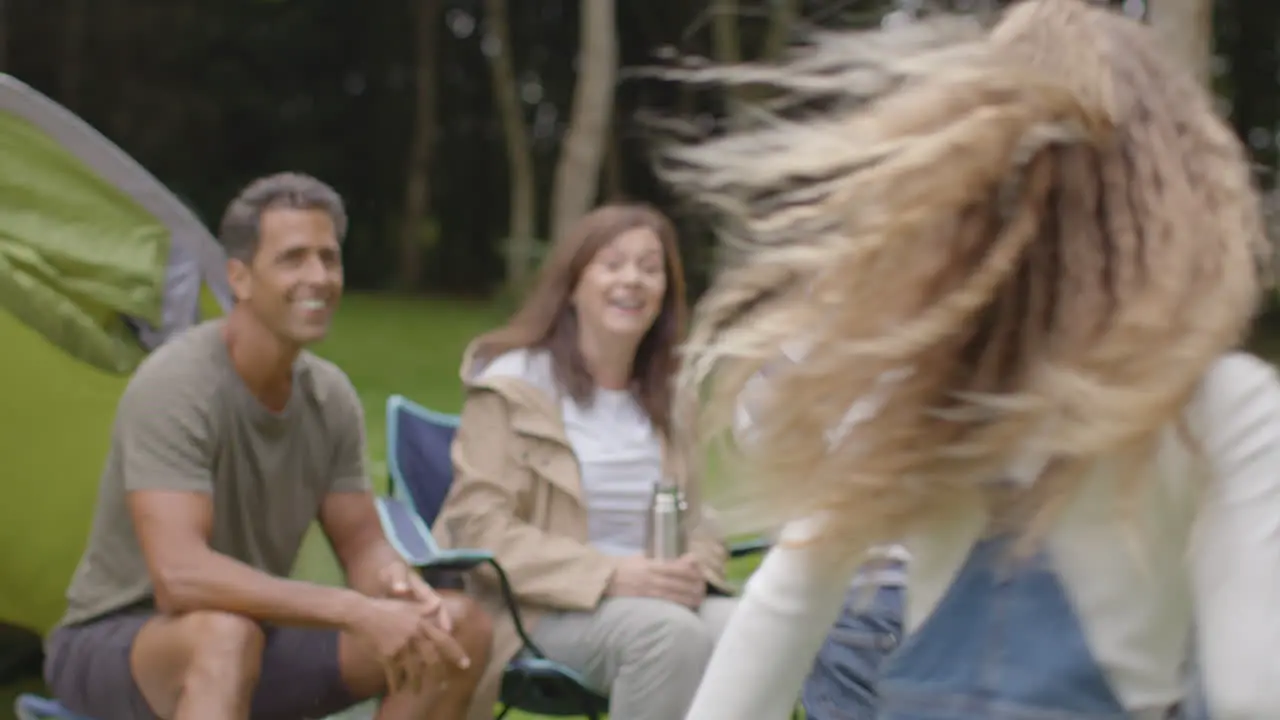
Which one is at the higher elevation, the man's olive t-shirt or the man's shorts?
the man's olive t-shirt

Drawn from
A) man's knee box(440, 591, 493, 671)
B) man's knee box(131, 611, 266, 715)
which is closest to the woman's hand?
man's knee box(440, 591, 493, 671)

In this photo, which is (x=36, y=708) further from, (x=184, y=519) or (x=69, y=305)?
(x=69, y=305)

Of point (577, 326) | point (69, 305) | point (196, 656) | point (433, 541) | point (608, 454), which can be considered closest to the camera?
point (196, 656)

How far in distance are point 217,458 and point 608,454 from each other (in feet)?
2.44

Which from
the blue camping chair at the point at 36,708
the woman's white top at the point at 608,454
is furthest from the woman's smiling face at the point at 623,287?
the blue camping chair at the point at 36,708

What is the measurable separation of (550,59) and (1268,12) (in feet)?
24.5

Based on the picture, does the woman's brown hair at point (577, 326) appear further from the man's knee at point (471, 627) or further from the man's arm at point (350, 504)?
the man's knee at point (471, 627)

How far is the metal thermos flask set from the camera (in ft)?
10.3

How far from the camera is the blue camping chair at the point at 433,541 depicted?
9.80 ft

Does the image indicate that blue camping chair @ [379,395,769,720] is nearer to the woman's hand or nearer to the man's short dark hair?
the woman's hand

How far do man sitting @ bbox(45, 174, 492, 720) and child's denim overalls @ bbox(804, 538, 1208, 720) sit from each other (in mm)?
1614

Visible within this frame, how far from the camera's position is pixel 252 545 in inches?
118

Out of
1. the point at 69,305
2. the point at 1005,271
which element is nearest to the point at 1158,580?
the point at 1005,271

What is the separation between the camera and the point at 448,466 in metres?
3.63
